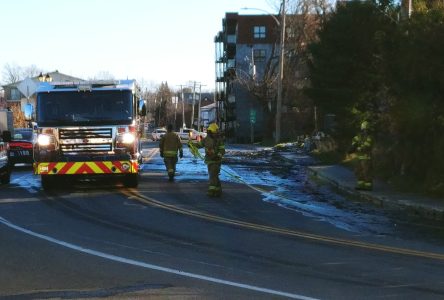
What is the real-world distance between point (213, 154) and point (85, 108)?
3.50 meters

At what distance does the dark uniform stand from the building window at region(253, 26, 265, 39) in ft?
224

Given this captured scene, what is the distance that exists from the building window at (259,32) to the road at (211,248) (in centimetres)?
6820

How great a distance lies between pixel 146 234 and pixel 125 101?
6.69 metres

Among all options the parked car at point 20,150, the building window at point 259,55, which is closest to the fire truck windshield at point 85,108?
the parked car at point 20,150

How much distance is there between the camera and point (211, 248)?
8.80 metres

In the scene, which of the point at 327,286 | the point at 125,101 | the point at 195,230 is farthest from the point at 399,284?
the point at 125,101

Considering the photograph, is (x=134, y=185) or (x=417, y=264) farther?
(x=134, y=185)

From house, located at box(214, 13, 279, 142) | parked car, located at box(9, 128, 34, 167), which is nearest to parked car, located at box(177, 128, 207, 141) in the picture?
house, located at box(214, 13, 279, 142)

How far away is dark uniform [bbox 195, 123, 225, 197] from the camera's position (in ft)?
49.2

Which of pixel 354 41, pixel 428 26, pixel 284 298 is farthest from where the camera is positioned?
pixel 354 41

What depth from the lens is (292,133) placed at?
60.1m

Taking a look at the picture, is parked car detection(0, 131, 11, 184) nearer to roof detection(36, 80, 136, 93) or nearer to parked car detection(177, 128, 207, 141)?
roof detection(36, 80, 136, 93)

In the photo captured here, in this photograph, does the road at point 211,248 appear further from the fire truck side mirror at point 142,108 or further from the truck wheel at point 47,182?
the fire truck side mirror at point 142,108

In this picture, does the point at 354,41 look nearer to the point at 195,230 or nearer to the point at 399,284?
the point at 195,230
